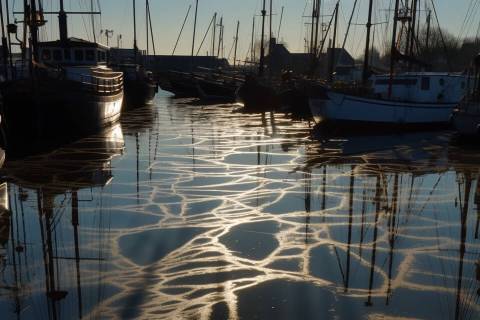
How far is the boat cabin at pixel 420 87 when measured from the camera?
80.8ft

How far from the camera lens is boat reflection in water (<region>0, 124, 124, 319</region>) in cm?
570

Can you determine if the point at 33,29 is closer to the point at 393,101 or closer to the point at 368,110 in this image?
the point at 368,110

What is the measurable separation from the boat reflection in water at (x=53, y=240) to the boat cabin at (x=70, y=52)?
45.6 feet

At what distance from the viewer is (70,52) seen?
87.6ft

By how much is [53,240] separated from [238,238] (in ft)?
9.04

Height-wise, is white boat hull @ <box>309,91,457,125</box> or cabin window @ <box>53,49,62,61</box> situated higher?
cabin window @ <box>53,49,62,61</box>

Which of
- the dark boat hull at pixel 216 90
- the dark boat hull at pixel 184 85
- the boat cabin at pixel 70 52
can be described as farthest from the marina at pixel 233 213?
the dark boat hull at pixel 184 85

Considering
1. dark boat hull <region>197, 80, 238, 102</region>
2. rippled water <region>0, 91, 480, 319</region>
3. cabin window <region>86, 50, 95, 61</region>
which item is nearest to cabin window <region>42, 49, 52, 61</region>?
cabin window <region>86, 50, 95, 61</region>

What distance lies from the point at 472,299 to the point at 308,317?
197cm

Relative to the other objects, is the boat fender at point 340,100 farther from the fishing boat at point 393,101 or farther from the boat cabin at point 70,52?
the boat cabin at point 70,52

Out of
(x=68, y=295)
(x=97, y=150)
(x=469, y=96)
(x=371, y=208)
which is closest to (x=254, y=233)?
(x=371, y=208)

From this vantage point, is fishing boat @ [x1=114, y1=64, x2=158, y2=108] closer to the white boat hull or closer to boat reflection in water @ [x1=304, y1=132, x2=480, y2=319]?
the white boat hull

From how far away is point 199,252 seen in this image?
7.32 m

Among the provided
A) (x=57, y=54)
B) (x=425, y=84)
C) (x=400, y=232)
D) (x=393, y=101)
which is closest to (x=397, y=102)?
(x=393, y=101)
